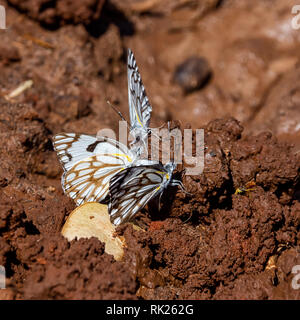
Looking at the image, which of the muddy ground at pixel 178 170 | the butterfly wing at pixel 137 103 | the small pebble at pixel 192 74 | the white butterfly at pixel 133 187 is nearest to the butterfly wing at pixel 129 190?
the white butterfly at pixel 133 187

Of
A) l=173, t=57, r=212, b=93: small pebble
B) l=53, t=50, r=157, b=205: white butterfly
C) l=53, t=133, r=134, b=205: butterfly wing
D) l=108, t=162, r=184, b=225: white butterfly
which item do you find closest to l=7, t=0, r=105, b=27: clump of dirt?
l=173, t=57, r=212, b=93: small pebble

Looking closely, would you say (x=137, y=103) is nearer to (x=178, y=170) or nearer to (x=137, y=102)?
(x=137, y=102)

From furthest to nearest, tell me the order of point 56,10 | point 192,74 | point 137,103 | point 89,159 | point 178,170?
point 192,74 < point 56,10 < point 137,103 < point 89,159 < point 178,170

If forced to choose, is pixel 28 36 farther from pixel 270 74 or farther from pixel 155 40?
pixel 270 74

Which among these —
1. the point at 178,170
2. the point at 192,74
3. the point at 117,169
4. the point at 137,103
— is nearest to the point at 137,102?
the point at 137,103

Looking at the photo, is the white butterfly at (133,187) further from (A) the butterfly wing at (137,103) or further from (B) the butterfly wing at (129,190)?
(A) the butterfly wing at (137,103)
